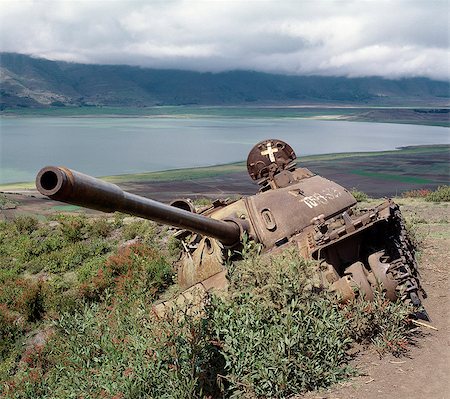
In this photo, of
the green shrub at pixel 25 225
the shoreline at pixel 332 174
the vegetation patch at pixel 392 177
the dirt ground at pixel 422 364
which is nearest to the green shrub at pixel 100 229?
the green shrub at pixel 25 225

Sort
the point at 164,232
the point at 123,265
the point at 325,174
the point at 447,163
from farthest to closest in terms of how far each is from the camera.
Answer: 1. the point at 447,163
2. the point at 325,174
3. the point at 164,232
4. the point at 123,265

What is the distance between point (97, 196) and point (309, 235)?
4.98 metres

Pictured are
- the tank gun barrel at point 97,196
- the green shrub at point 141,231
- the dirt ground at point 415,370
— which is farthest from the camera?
the green shrub at point 141,231

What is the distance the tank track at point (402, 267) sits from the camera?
8.48 metres

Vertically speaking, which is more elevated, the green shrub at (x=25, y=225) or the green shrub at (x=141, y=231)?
the green shrub at (x=141, y=231)

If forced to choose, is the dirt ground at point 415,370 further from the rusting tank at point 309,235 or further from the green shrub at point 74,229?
the green shrub at point 74,229

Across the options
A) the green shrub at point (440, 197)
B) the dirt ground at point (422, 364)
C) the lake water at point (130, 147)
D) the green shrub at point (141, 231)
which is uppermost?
the dirt ground at point (422, 364)

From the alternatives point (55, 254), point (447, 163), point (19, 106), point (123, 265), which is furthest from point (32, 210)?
point (19, 106)

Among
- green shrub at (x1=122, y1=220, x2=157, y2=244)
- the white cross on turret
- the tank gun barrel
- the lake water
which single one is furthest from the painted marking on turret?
the lake water

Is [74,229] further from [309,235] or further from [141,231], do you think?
[309,235]

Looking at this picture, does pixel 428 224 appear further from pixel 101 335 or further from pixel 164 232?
pixel 101 335

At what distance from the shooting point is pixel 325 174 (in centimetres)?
5356

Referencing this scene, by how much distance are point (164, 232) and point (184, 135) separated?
92.6 metres

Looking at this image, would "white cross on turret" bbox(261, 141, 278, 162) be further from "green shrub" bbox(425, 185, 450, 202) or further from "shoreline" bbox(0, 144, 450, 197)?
"shoreline" bbox(0, 144, 450, 197)
